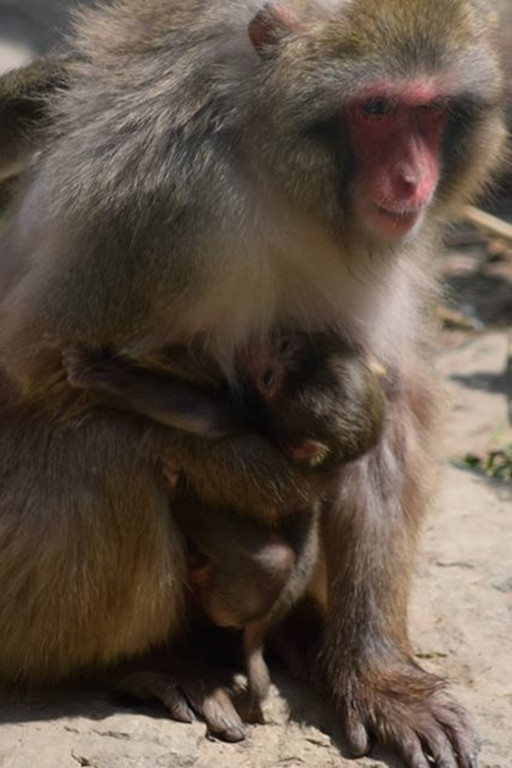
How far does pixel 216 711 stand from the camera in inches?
207

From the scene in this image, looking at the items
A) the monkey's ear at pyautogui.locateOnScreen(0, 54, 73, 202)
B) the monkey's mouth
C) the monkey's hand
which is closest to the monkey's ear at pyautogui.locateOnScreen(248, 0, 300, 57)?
the monkey's mouth

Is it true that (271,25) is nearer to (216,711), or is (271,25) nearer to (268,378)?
(268,378)

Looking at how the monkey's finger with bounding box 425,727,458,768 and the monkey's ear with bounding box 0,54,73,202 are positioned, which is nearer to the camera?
the monkey's finger with bounding box 425,727,458,768

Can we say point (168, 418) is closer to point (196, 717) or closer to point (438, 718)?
point (196, 717)

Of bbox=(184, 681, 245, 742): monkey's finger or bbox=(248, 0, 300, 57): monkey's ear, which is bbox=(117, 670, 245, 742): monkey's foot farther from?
→ bbox=(248, 0, 300, 57): monkey's ear

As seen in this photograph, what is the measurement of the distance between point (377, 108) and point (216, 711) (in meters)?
1.88

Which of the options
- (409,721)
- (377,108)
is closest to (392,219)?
(377,108)

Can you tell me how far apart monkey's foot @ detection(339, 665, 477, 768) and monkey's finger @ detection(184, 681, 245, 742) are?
1.20 feet

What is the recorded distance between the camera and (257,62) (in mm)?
4852

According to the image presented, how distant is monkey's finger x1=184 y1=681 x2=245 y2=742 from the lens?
522 cm

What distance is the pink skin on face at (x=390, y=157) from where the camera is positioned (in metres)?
4.83

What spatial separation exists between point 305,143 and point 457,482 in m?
2.78

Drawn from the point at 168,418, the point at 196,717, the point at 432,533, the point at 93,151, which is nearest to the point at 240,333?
the point at 168,418

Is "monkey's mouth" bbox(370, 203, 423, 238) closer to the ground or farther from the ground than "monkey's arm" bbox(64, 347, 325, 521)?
farther from the ground
